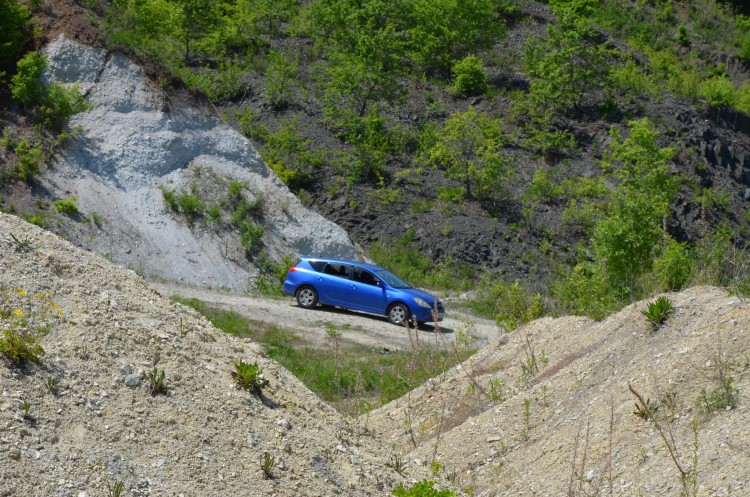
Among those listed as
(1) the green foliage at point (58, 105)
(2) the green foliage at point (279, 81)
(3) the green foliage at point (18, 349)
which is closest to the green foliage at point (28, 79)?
(1) the green foliage at point (58, 105)

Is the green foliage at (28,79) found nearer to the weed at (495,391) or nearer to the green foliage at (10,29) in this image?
the green foliage at (10,29)

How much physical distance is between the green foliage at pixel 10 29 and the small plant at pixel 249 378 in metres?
23.5

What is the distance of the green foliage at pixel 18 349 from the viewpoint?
6.64 m

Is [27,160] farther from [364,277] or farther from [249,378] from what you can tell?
[249,378]

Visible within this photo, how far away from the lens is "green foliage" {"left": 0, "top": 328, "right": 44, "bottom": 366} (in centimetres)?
664

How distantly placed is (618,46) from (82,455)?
47.4 m

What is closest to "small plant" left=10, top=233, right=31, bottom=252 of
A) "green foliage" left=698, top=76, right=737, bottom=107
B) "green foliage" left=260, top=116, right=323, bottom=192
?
"green foliage" left=260, top=116, right=323, bottom=192

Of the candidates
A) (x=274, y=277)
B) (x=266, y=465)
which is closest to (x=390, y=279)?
(x=274, y=277)

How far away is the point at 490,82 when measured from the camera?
144 ft

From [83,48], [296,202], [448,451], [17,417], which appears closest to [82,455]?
[17,417]

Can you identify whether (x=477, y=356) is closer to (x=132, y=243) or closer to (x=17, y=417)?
(x=17, y=417)

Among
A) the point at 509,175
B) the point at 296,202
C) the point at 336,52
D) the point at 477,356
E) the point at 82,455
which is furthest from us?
the point at 336,52

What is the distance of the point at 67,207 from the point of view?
83.9 feet

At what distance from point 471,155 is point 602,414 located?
1078 inches
